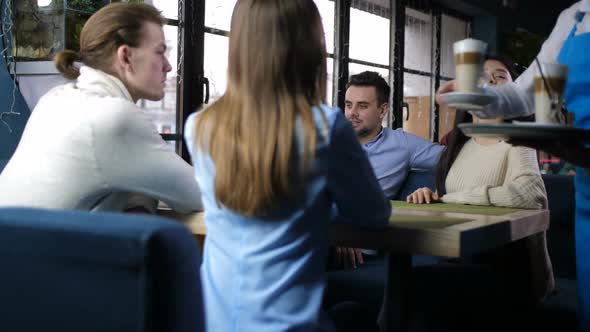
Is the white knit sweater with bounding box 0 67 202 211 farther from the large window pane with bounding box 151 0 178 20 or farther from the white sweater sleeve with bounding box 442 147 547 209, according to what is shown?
the large window pane with bounding box 151 0 178 20

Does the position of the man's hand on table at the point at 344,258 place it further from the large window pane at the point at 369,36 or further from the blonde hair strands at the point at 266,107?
the large window pane at the point at 369,36

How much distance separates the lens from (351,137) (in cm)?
115

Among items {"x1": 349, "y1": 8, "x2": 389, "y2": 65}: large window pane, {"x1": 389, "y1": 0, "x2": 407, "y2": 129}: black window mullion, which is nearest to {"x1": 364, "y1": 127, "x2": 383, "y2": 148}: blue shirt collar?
{"x1": 349, "y1": 8, "x2": 389, "y2": 65}: large window pane

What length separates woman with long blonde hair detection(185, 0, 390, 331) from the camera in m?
1.11

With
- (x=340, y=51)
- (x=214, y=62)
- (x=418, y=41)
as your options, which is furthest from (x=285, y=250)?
(x=418, y=41)

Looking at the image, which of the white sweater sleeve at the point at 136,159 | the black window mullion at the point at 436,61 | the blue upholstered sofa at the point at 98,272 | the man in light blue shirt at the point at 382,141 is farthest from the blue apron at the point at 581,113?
the black window mullion at the point at 436,61

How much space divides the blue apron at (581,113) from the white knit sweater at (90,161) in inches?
34.9

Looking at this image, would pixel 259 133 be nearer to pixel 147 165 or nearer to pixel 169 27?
pixel 147 165

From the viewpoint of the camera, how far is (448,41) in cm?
729

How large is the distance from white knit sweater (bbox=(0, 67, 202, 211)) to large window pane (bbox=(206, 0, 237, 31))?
2665 millimetres

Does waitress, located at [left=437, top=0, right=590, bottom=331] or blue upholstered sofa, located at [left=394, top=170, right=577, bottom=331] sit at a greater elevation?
waitress, located at [left=437, top=0, right=590, bottom=331]

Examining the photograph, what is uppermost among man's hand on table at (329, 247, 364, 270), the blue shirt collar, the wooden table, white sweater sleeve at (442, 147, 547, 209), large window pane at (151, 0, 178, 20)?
large window pane at (151, 0, 178, 20)

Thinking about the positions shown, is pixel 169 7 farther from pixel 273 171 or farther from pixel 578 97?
pixel 273 171

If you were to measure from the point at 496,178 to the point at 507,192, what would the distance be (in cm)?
22
